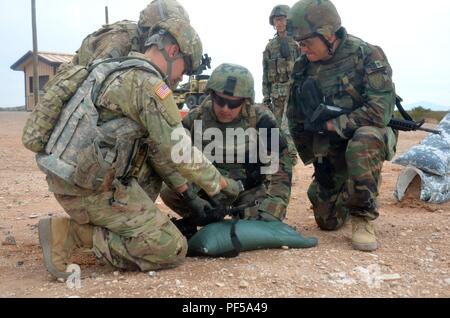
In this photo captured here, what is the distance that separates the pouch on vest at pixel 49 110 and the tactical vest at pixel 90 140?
4 centimetres

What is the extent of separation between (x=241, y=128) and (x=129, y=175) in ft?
3.66

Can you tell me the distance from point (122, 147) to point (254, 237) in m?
1.04

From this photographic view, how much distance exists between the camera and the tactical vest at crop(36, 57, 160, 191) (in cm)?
280

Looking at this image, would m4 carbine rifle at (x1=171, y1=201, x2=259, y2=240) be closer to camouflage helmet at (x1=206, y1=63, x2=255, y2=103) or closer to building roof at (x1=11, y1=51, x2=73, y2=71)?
camouflage helmet at (x1=206, y1=63, x2=255, y2=103)

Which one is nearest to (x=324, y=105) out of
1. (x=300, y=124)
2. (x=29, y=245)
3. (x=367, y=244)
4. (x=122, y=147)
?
(x=300, y=124)

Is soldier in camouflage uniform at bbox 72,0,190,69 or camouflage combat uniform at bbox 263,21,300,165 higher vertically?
soldier in camouflage uniform at bbox 72,0,190,69

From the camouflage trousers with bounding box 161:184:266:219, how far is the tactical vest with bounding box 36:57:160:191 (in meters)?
0.92

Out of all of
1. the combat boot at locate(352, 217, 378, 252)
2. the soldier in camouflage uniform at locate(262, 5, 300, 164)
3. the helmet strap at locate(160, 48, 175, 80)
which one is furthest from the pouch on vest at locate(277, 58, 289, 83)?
the helmet strap at locate(160, 48, 175, 80)

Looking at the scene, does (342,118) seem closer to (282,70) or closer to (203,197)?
(203,197)

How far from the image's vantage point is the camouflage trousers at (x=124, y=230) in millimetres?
2932

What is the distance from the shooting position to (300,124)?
4148 mm
